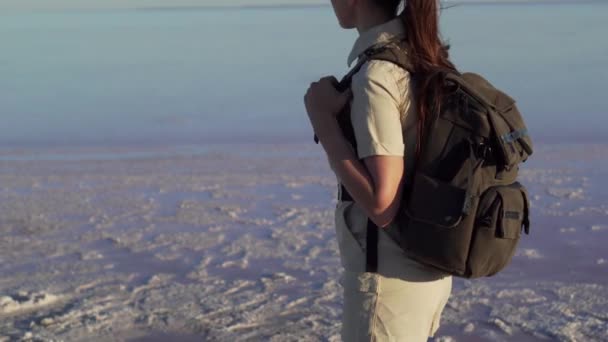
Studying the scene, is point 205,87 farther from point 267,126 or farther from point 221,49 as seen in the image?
point 221,49

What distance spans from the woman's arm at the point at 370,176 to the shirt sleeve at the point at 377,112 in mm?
28

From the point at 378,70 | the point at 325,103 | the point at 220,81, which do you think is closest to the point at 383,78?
the point at 378,70

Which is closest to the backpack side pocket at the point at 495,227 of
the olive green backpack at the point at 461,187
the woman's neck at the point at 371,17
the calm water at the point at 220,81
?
the olive green backpack at the point at 461,187

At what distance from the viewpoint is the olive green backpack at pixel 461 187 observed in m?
2.09

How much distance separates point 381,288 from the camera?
219 cm

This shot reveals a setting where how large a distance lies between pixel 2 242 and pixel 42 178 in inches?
79.6

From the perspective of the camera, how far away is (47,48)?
68.1ft

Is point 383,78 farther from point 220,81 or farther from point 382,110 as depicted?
point 220,81

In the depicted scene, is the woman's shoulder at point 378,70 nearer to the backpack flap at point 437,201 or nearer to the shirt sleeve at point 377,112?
the shirt sleeve at point 377,112

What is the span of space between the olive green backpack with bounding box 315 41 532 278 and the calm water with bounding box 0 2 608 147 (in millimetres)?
7941

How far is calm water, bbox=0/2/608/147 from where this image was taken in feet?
35.3

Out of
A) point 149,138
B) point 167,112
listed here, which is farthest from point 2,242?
point 167,112

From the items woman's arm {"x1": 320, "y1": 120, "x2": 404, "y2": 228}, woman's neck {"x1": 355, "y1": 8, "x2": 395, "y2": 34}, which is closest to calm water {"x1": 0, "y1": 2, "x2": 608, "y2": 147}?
woman's neck {"x1": 355, "y1": 8, "x2": 395, "y2": 34}

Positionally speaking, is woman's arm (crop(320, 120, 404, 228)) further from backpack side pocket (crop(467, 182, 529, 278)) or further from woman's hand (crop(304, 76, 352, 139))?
backpack side pocket (crop(467, 182, 529, 278))
